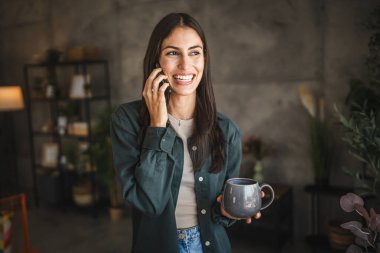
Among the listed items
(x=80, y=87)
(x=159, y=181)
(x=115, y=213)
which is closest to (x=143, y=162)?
(x=159, y=181)

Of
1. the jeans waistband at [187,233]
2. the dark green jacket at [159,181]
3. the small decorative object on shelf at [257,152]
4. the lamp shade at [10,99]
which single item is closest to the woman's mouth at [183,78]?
the dark green jacket at [159,181]

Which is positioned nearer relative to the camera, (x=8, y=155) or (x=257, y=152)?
(x=257, y=152)

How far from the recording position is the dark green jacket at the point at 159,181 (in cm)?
118

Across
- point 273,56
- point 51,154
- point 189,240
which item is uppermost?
point 273,56

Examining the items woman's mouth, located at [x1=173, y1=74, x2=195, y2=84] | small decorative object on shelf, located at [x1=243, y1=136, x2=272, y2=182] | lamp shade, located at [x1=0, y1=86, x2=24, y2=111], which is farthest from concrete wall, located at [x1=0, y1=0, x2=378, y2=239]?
woman's mouth, located at [x1=173, y1=74, x2=195, y2=84]

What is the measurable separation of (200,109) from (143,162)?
0.35m

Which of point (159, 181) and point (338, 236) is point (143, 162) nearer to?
point (159, 181)

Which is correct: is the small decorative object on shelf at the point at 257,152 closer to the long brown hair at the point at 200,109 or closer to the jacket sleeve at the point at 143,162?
the long brown hair at the point at 200,109

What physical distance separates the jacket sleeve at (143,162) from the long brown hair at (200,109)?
57 millimetres

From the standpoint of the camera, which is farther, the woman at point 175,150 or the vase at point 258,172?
the vase at point 258,172

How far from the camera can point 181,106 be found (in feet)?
4.58

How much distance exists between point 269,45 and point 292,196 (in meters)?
1.34

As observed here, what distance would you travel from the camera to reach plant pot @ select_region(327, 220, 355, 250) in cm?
287

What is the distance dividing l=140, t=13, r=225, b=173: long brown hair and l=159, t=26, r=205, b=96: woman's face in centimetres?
2
